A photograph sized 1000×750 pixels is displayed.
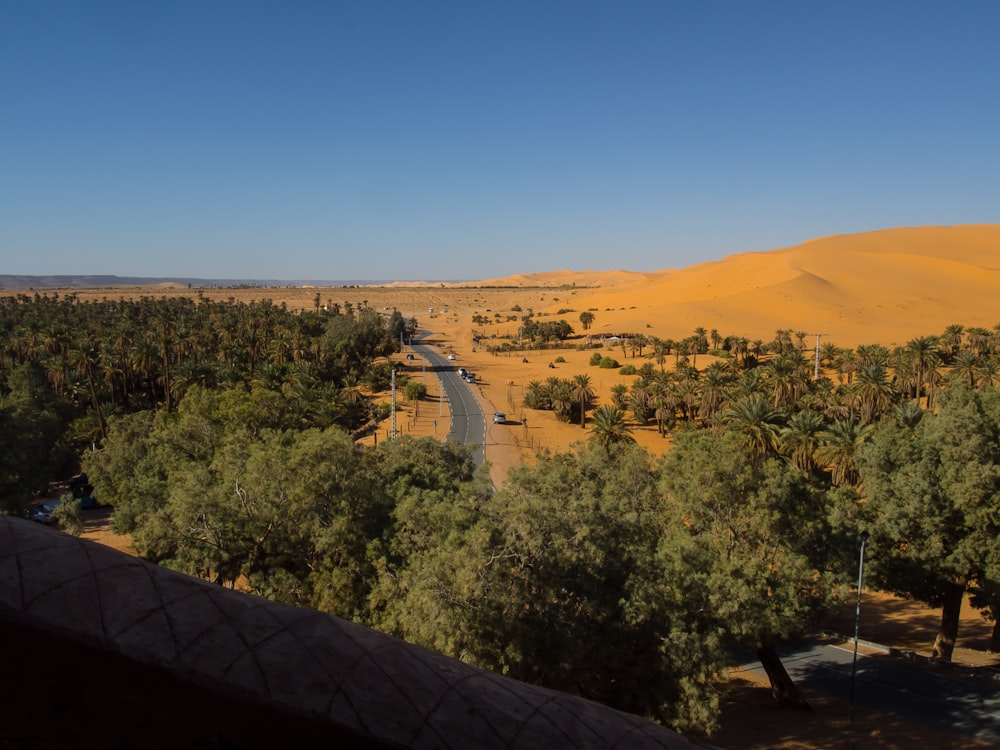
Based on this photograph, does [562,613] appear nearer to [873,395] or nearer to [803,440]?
[803,440]

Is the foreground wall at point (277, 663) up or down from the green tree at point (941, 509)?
up

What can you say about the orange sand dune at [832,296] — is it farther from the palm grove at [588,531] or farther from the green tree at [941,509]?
the green tree at [941,509]

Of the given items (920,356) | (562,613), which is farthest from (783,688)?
(920,356)

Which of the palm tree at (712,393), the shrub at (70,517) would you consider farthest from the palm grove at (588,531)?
the palm tree at (712,393)

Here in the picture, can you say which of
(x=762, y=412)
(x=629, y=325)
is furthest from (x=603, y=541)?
(x=629, y=325)

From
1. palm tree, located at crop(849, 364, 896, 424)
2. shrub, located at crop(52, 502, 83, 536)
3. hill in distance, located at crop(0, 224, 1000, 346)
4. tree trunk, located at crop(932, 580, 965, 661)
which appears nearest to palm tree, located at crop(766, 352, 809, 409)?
palm tree, located at crop(849, 364, 896, 424)

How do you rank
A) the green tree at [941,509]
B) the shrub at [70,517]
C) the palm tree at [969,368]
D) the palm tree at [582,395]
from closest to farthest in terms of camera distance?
the green tree at [941,509] → the shrub at [70,517] → the palm tree at [969,368] → the palm tree at [582,395]

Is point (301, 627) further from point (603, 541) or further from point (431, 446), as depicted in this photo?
point (431, 446)
